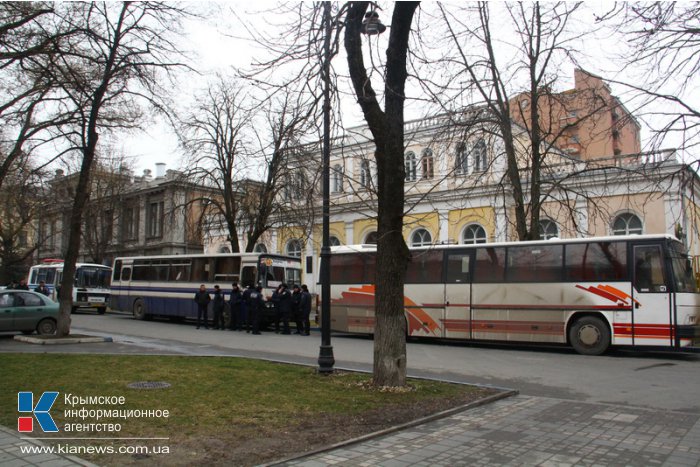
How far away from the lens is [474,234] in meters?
35.5

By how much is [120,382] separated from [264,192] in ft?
71.6

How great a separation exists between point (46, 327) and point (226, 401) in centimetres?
1222

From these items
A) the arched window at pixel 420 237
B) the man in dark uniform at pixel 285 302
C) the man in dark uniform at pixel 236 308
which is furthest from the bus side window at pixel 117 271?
the arched window at pixel 420 237

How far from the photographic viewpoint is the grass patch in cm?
590

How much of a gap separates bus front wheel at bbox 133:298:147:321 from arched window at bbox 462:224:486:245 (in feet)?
63.5

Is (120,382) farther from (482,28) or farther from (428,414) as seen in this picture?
(482,28)

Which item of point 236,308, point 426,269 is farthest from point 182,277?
point 426,269

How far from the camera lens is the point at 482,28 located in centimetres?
1986

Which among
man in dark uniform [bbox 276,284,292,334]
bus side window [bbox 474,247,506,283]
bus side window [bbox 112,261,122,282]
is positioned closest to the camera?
bus side window [bbox 474,247,506,283]

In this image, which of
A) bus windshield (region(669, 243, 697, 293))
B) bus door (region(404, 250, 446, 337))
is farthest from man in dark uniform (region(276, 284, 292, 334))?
bus windshield (region(669, 243, 697, 293))

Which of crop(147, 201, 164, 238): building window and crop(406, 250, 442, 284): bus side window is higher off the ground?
crop(147, 201, 164, 238): building window

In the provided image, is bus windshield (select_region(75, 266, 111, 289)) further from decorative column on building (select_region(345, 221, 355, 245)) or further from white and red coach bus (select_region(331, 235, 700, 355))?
white and red coach bus (select_region(331, 235, 700, 355))

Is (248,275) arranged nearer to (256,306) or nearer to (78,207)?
(256,306)

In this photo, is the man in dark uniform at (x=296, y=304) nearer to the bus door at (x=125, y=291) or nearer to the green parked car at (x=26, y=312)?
the green parked car at (x=26, y=312)
